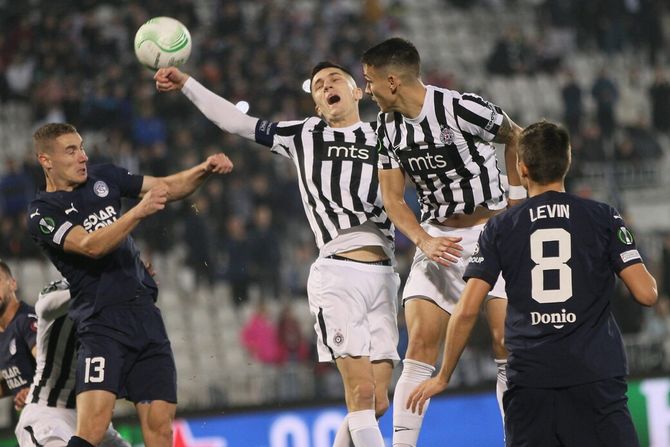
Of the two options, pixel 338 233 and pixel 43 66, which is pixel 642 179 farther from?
pixel 338 233

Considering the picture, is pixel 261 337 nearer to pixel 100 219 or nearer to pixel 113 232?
pixel 100 219

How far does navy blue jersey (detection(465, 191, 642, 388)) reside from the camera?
173 inches

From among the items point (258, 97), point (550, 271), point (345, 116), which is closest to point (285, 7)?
point (258, 97)

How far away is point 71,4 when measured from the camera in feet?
49.8

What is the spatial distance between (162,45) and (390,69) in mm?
1374

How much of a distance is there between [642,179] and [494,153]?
8735mm

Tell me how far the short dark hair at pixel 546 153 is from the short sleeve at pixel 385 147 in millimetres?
1346

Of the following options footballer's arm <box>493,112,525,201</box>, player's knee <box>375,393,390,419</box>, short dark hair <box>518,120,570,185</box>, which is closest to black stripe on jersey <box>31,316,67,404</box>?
player's knee <box>375,393,390,419</box>

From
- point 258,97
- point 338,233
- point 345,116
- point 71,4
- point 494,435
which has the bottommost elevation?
point 494,435

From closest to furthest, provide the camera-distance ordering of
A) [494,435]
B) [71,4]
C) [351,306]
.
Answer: [351,306], [494,435], [71,4]

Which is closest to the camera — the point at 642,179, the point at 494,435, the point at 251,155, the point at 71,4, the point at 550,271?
the point at 550,271

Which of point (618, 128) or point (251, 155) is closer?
point (251, 155)

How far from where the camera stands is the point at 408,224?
18.6ft

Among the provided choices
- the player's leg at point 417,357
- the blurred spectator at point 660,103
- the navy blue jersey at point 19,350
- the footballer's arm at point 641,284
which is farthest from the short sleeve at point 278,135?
the blurred spectator at point 660,103
